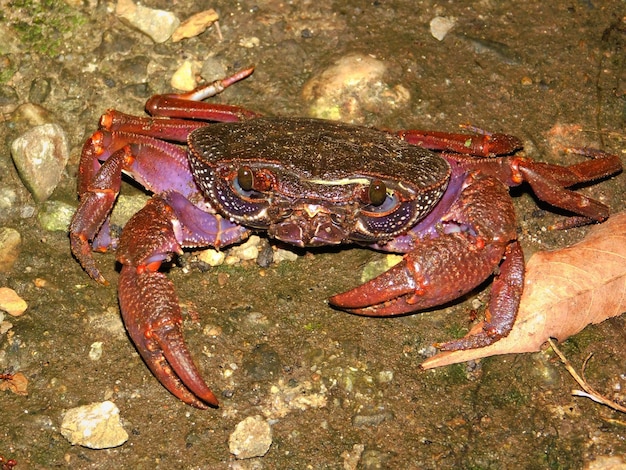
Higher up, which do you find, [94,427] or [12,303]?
[12,303]

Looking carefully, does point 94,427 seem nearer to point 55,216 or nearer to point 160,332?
point 160,332

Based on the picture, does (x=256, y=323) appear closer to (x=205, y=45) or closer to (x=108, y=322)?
(x=108, y=322)

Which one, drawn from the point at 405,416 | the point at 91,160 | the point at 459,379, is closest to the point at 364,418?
the point at 405,416

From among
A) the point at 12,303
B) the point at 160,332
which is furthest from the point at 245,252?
the point at 12,303

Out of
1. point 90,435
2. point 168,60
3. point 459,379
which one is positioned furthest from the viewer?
point 168,60

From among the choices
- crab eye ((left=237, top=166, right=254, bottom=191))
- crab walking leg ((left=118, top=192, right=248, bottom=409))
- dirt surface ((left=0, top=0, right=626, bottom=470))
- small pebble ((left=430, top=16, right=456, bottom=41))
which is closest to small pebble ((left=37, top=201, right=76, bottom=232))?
dirt surface ((left=0, top=0, right=626, bottom=470))

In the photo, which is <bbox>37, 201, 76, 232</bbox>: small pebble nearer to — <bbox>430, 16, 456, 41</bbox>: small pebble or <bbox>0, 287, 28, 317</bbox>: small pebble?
<bbox>0, 287, 28, 317</bbox>: small pebble

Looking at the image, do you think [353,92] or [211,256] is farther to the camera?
[353,92]
